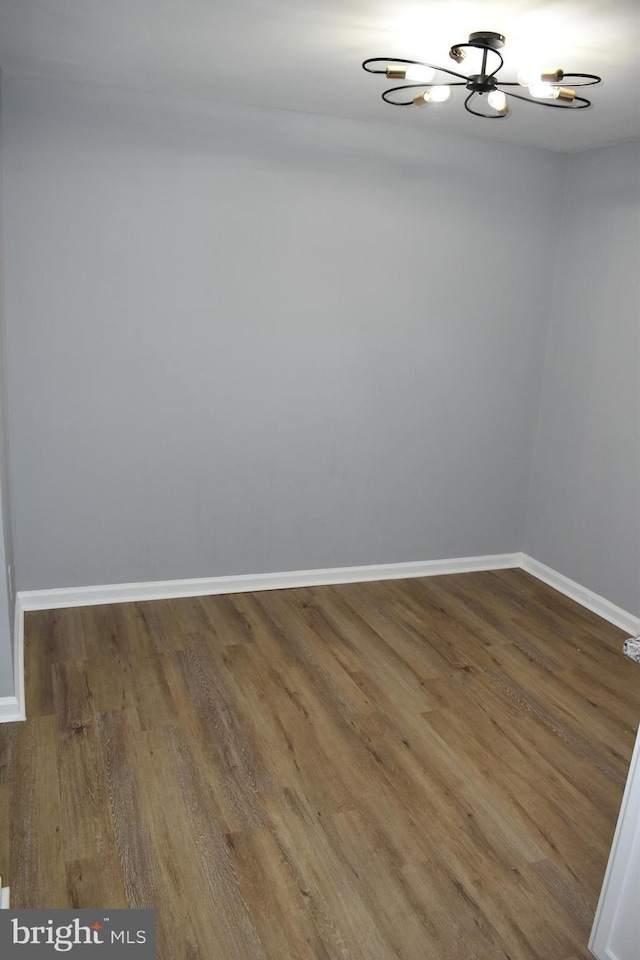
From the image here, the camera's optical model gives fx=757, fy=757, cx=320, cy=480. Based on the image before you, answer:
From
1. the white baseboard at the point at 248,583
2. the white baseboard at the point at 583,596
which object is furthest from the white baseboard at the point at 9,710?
the white baseboard at the point at 583,596

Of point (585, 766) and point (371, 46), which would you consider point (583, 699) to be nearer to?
point (585, 766)

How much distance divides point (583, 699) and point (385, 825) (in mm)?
1274

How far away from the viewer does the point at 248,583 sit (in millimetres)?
4211

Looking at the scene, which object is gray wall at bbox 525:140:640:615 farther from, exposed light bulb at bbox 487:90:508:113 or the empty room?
exposed light bulb at bbox 487:90:508:113

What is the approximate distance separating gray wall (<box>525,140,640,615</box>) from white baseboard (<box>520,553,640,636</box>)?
0.14 feet

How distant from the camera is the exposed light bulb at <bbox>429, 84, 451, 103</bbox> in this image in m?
2.66

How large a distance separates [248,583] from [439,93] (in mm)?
2605

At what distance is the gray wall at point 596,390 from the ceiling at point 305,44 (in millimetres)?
572

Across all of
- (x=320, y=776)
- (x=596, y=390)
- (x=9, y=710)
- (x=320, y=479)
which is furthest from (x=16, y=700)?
(x=596, y=390)

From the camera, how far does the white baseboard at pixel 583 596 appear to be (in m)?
4.04

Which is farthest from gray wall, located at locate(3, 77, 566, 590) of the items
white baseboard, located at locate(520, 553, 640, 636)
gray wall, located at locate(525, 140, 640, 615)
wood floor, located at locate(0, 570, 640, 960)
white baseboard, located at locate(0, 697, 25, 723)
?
white baseboard, located at locate(0, 697, 25, 723)

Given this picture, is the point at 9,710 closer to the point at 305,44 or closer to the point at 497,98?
the point at 305,44

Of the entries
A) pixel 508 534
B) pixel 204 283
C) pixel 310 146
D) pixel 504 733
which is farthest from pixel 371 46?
pixel 508 534

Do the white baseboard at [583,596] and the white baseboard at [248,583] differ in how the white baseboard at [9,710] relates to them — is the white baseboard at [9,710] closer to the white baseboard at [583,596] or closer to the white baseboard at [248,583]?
the white baseboard at [248,583]
